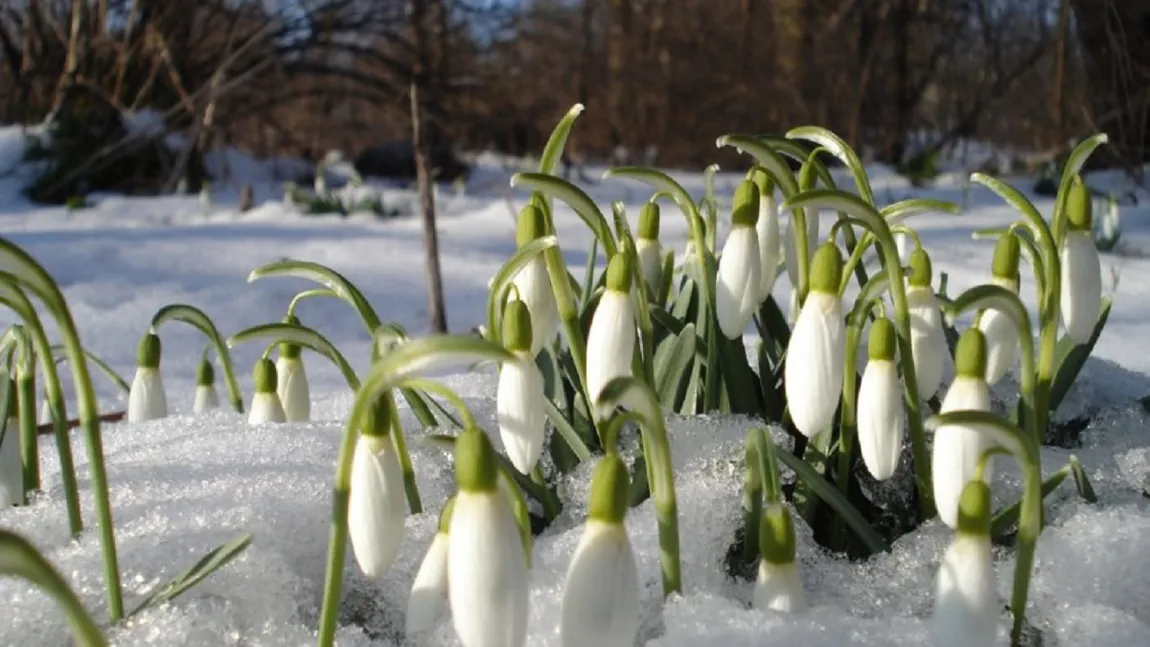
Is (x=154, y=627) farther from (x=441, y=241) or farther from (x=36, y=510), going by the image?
(x=441, y=241)

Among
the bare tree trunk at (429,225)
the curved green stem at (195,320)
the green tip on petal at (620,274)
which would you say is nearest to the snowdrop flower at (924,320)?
the green tip on petal at (620,274)

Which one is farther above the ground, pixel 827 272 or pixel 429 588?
pixel 827 272

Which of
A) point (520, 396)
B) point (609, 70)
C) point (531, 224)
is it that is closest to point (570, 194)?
point (531, 224)

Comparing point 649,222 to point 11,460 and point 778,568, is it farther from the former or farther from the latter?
point 11,460

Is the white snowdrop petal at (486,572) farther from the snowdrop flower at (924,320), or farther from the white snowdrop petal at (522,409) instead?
the snowdrop flower at (924,320)

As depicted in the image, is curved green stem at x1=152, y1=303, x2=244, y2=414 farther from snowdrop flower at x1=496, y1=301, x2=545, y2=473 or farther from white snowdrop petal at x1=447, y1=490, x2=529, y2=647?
white snowdrop petal at x1=447, y1=490, x2=529, y2=647
